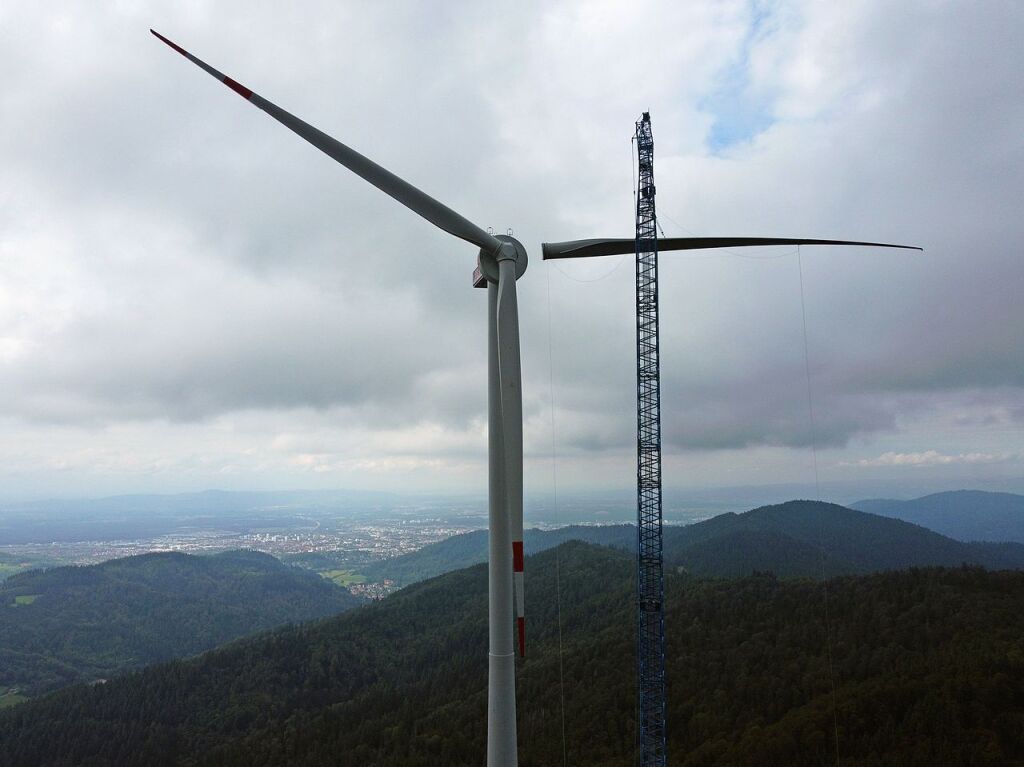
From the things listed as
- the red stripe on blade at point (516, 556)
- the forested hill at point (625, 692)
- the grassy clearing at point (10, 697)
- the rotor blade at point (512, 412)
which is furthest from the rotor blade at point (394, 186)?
the grassy clearing at point (10, 697)

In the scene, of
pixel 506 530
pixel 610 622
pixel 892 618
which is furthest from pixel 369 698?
pixel 506 530

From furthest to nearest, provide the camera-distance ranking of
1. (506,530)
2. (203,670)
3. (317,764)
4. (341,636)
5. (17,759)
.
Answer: (341,636) < (203,670) < (17,759) < (317,764) < (506,530)

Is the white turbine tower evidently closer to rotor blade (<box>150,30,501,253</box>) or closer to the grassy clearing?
rotor blade (<box>150,30,501,253</box>)

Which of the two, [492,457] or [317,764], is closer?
[492,457]

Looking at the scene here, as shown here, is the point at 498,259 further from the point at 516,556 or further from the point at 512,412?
the point at 516,556

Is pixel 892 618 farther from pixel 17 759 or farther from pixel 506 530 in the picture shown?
pixel 17 759

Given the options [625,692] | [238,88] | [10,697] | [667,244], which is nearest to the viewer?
[238,88]

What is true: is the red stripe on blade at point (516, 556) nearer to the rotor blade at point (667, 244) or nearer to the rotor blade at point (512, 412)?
the rotor blade at point (512, 412)

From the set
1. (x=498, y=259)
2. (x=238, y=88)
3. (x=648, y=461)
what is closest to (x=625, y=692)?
(x=648, y=461)
